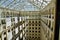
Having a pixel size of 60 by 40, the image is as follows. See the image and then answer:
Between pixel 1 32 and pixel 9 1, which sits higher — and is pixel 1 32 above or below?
below

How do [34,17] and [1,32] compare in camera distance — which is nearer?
[1,32]

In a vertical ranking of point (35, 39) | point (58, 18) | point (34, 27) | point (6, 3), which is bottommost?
point (35, 39)

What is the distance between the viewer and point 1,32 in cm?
584

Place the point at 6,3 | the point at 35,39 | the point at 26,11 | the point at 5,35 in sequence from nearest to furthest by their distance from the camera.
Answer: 1. the point at 5,35
2. the point at 6,3
3. the point at 35,39
4. the point at 26,11

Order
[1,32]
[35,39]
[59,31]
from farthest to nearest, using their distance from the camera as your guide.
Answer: [35,39] → [1,32] → [59,31]

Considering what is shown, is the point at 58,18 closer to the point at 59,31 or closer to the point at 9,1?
the point at 59,31

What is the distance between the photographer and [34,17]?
83.8 feet

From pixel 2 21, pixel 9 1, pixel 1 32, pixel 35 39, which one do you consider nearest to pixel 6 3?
pixel 9 1

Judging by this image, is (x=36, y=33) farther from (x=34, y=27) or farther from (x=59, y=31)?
(x=59, y=31)

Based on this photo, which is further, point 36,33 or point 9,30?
point 36,33

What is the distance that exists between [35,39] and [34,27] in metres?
2.96

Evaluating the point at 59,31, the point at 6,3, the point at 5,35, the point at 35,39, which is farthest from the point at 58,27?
the point at 35,39

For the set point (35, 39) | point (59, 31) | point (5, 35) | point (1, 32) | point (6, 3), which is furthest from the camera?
point (35, 39)

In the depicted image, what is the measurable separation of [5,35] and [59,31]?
182 inches
